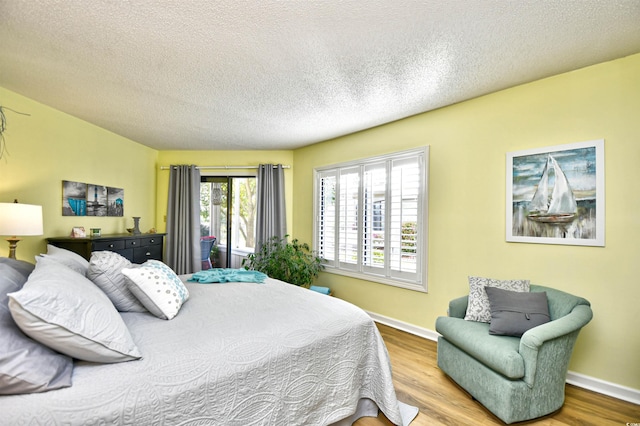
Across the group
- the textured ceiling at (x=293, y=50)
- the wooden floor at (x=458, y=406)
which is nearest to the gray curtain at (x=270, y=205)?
the textured ceiling at (x=293, y=50)

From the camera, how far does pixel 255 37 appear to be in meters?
1.95

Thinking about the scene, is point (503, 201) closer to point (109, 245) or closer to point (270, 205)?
point (270, 205)

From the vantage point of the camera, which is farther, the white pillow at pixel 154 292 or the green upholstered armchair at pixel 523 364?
the green upholstered armchair at pixel 523 364

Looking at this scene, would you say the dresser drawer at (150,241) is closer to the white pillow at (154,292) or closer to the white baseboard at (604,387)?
the white pillow at (154,292)

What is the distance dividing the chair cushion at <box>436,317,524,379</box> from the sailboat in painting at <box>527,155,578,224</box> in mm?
1076

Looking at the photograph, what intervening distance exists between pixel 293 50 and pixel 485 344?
246cm

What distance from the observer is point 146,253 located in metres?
4.13

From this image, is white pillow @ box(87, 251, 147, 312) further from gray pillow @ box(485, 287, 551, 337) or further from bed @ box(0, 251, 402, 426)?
gray pillow @ box(485, 287, 551, 337)

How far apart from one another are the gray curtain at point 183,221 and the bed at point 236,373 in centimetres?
296

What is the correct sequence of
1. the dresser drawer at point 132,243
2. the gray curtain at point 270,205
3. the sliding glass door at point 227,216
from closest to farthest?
1. the dresser drawer at point 132,243
2. the gray curtain at point 270,205
3. the sliding glass door at point 227,216

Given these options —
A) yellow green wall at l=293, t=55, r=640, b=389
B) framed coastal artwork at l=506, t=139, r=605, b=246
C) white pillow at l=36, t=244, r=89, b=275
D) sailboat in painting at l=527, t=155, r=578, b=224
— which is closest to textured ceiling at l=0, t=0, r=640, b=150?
yellow green wall at l=293, t=55, r=640, b=389

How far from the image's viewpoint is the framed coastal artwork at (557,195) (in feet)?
7.57

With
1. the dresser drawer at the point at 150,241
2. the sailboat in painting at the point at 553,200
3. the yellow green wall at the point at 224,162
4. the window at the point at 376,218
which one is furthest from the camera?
the yellow green wall at the point at 224,162

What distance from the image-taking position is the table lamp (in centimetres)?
237
